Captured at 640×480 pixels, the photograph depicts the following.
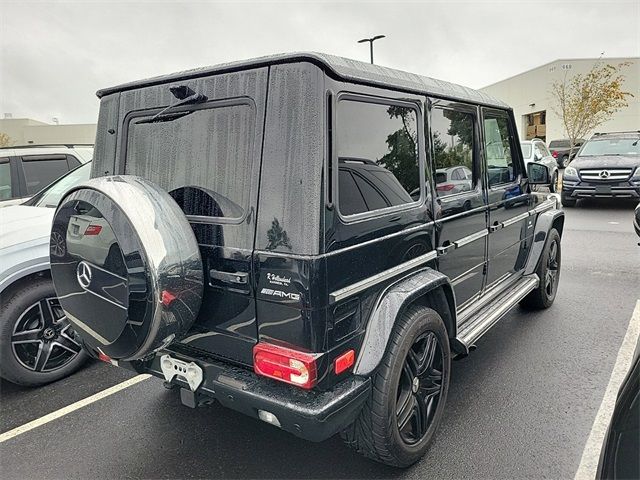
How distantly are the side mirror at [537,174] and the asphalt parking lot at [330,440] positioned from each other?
1.38 m

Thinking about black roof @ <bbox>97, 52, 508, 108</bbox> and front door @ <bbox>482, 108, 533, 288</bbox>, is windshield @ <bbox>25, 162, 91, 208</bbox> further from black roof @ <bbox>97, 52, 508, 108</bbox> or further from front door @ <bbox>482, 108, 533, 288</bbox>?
front door @ <bbox>482, 108, 533, 288</bbox>

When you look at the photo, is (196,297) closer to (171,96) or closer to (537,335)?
(171,96)

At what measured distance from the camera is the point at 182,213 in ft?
7.32

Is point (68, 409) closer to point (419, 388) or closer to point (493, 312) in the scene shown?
point (419, 388)

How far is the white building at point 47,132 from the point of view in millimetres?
44562

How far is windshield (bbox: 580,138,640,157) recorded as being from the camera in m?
11.2

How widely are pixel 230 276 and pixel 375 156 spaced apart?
95cm

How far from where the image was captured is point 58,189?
182 inches

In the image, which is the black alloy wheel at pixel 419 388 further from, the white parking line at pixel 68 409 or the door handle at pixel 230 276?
the white parking line at pixel 68 409

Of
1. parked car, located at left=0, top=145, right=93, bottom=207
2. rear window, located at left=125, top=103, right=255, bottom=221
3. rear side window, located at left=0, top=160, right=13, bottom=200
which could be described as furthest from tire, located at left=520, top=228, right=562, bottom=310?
rear side window, located at left=0, top=160, right=13, bottom=200

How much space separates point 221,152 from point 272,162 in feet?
1.11

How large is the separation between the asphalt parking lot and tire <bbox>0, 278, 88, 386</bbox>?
131mm

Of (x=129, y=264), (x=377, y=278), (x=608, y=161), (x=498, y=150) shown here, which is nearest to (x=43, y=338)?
(x=129, y=264)

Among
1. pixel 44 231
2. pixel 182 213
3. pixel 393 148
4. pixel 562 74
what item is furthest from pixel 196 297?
pixel 562 74
